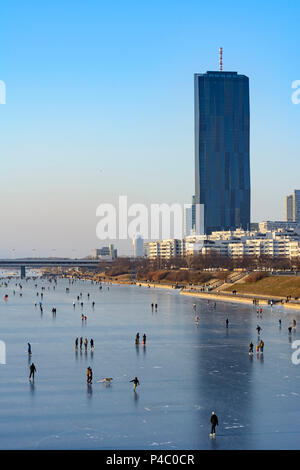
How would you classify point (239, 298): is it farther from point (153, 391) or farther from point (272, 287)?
point (153, 391)

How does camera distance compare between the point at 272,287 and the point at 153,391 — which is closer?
the point at 153,391

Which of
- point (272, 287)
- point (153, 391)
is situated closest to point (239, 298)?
point (272, 287)

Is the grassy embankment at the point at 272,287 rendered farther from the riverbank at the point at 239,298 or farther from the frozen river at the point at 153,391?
the frozen river at the point at 153,391

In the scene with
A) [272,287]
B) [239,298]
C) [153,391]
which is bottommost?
[239,298]

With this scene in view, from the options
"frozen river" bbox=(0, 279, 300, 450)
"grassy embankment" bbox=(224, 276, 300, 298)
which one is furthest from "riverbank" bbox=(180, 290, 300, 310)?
"frozen river" bbox=(0, 279, 300, 450)

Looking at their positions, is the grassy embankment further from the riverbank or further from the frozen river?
the frozen river

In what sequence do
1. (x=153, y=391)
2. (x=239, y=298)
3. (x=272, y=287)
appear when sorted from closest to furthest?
1. (x=153, y=391)
2. (x=239, y=298)
3. (x=272, y=287)
